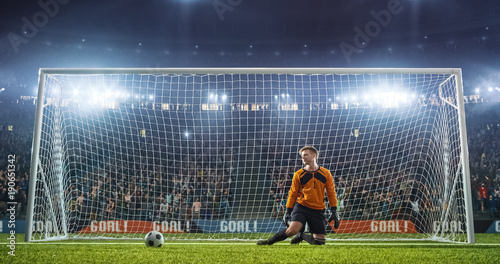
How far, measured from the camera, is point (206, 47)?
2502 centimetres

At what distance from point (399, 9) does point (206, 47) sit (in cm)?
1155

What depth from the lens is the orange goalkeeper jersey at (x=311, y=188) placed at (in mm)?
6184

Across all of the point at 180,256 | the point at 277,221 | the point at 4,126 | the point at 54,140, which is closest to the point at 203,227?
the point at 277,221

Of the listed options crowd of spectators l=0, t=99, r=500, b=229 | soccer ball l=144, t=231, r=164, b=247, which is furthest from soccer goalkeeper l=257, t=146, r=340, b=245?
crowd of spectators l=0, t=99, r=500, b=229

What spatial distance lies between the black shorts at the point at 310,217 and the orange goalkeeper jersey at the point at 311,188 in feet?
0.23

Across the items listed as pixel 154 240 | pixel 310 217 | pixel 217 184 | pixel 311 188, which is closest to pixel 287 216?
pixel 310 217

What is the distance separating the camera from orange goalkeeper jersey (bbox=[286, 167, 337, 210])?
6.18 m

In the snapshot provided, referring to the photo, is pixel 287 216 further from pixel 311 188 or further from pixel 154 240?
pixel 154 240

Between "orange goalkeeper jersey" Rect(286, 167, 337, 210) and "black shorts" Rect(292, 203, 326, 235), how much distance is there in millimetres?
71

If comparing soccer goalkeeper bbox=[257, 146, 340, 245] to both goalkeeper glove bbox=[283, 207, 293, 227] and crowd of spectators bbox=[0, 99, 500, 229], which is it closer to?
goalkeeper glove bbox=[283, 207, 293, 227]

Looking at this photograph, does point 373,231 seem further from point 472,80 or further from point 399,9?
point 472,80

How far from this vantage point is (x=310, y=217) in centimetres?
620

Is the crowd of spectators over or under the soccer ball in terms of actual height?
over

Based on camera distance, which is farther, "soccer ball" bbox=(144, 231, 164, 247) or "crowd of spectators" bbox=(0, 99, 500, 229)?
"crowd of spectators" bbox=(0, 99, 500, 229)
